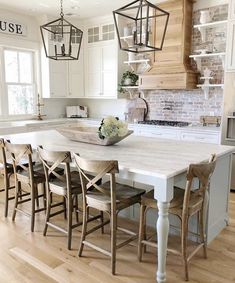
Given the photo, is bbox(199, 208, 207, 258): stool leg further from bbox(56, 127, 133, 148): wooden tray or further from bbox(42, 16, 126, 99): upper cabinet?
bbox(42, 16, 126, 99): upper cabinet

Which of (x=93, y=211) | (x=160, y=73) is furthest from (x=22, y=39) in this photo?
(x=93, y=211)

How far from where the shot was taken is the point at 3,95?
546 cm

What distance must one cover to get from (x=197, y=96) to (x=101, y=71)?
206cm

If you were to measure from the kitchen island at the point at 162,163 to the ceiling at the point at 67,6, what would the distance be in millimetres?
2604

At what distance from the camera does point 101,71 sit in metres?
5.86

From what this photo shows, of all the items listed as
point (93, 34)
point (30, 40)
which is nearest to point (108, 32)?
point (93, 34)

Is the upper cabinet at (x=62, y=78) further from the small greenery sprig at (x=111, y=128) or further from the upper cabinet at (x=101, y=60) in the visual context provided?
the small greenery sprig at (x=111, y=128)

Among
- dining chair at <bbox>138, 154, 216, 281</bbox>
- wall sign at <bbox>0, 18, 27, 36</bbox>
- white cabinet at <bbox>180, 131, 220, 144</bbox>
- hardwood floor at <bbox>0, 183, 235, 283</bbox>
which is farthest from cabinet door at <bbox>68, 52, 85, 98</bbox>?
dining chair at <bbox>138, 154, 216, 281</bbox>

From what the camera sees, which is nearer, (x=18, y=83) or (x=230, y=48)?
(x=230, y=48)

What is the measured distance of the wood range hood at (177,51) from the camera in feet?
15.1

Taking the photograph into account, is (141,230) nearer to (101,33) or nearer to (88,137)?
(88,137)

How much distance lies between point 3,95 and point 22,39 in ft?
3.78

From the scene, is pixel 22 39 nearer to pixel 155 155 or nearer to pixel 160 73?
pixel 160 73

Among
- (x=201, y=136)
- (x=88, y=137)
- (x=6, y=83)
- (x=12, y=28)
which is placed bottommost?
(x=201, y=136)
